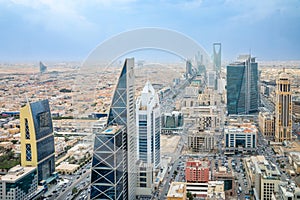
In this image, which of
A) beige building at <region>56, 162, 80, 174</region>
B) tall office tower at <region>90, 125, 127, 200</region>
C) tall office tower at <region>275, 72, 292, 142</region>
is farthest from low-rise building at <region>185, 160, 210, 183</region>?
tall office tower at <region>275, 72, 292, 142</region>

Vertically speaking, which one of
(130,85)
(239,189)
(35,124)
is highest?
(130,85)

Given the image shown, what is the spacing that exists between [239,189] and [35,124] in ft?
10.0

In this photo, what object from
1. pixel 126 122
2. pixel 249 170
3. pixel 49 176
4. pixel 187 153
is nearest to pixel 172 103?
pixel 187 153

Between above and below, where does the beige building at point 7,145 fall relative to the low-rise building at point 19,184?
above

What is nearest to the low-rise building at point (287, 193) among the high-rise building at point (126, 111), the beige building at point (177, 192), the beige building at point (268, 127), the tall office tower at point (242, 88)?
the beige building at point (177, 192)

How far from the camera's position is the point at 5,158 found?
18.9 ft

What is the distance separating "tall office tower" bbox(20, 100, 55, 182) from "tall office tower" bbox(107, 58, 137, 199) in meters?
1.69

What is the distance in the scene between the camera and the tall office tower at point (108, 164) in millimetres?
3672

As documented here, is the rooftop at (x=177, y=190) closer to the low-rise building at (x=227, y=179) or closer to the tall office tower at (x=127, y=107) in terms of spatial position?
the tall office tower at (x=127, y=107)

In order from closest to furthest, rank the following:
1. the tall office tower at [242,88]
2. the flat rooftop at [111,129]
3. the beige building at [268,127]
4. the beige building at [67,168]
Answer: the flat rooftop at [111,129]
the beige building at [67,168]
the beige building at [268,127]
the tall office tower at [242,88]

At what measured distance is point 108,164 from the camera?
371 cm

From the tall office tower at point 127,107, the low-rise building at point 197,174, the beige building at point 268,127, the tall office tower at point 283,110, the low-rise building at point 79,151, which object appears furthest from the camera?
the beige building at point 268,127

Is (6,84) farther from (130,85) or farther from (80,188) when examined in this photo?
(130,85)

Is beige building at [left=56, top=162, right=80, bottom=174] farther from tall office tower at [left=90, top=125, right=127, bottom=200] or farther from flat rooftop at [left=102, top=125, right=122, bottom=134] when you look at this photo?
flat rooftop at [left=102, top=125, right=122, bottom=134]
